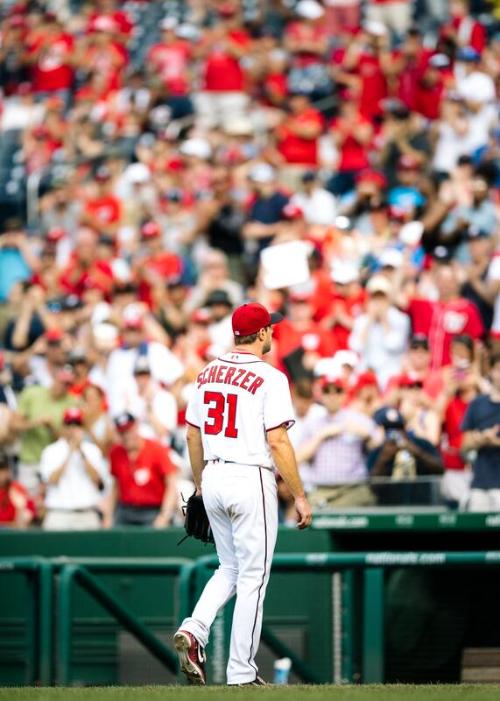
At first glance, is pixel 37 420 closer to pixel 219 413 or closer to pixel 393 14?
pixel 219 413

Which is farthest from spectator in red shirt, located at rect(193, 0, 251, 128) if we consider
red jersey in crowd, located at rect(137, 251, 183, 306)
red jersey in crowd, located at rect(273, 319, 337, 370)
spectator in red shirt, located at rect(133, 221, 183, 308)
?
red jersey in crowd, located at rect(273, 319, 337, 370)

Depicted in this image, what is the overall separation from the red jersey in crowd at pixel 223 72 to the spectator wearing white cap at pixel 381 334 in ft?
19.2

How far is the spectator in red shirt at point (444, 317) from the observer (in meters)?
13.7

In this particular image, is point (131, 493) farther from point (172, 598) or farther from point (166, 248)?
point (166, 248)

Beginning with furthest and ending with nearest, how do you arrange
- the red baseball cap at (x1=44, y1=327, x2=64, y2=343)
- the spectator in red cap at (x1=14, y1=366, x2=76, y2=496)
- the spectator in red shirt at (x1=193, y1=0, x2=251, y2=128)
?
the spectator in red shirt at (x1=193, y1=0, x2=251, y2=128) → the red baseball cap at (x1=44, y1=327, x2=64, y2=343) → the spectator in red cap at (x1=14, y1=366, x2=76, y2=496)

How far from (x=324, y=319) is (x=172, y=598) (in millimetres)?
3780

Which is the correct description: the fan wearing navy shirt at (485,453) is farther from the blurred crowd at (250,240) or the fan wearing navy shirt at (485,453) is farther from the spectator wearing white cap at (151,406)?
the spectator wearing white cap at (151,406)

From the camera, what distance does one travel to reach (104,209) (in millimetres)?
17969

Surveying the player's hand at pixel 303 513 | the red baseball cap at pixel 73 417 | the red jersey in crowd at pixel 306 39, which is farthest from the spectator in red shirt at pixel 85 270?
the player's hand at pixel 303 513

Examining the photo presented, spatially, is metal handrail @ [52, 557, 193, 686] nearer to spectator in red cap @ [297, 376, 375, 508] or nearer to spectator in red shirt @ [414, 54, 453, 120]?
spectator in red cap @ [297, 376, 375, 508]

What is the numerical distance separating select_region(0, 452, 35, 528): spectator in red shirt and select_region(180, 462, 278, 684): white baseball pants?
18.0 ft

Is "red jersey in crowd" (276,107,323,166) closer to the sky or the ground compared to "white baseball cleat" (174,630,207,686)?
closer to the ground

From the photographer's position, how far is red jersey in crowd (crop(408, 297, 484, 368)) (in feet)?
44.9

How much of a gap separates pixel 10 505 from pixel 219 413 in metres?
5.66
